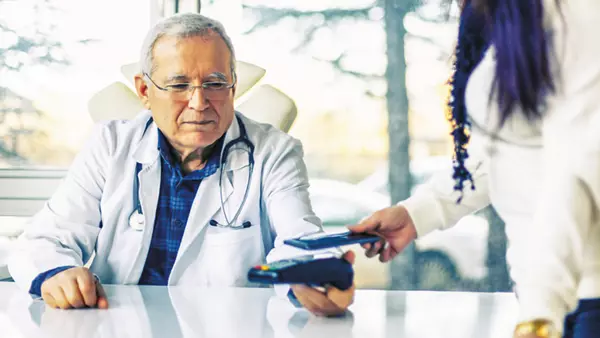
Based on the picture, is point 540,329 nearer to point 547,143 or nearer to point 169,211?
point 547,143

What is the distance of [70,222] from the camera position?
5.47ft

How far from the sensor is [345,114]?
11.4 ft

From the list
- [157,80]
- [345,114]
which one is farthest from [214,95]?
[345,114]

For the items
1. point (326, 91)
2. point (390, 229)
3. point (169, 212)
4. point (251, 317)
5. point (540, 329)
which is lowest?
point (326, 91)

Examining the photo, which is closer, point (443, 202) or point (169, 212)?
point (443, 202)

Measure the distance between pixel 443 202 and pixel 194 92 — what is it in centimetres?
83

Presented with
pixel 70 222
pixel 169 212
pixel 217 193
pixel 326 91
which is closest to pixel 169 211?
pixel 169 212

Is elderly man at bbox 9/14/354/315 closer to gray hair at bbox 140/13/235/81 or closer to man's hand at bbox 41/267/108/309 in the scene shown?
gray hair at bbox 140/13/235/81

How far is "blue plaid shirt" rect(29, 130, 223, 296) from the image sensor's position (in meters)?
1.71

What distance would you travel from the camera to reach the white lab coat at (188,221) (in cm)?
A: 166

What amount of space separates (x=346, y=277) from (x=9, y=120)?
281 centimetres

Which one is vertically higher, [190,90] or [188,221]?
[190,90]

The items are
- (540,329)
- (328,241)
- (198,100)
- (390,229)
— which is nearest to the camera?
(540,329)

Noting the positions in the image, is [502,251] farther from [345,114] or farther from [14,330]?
[14,330]
